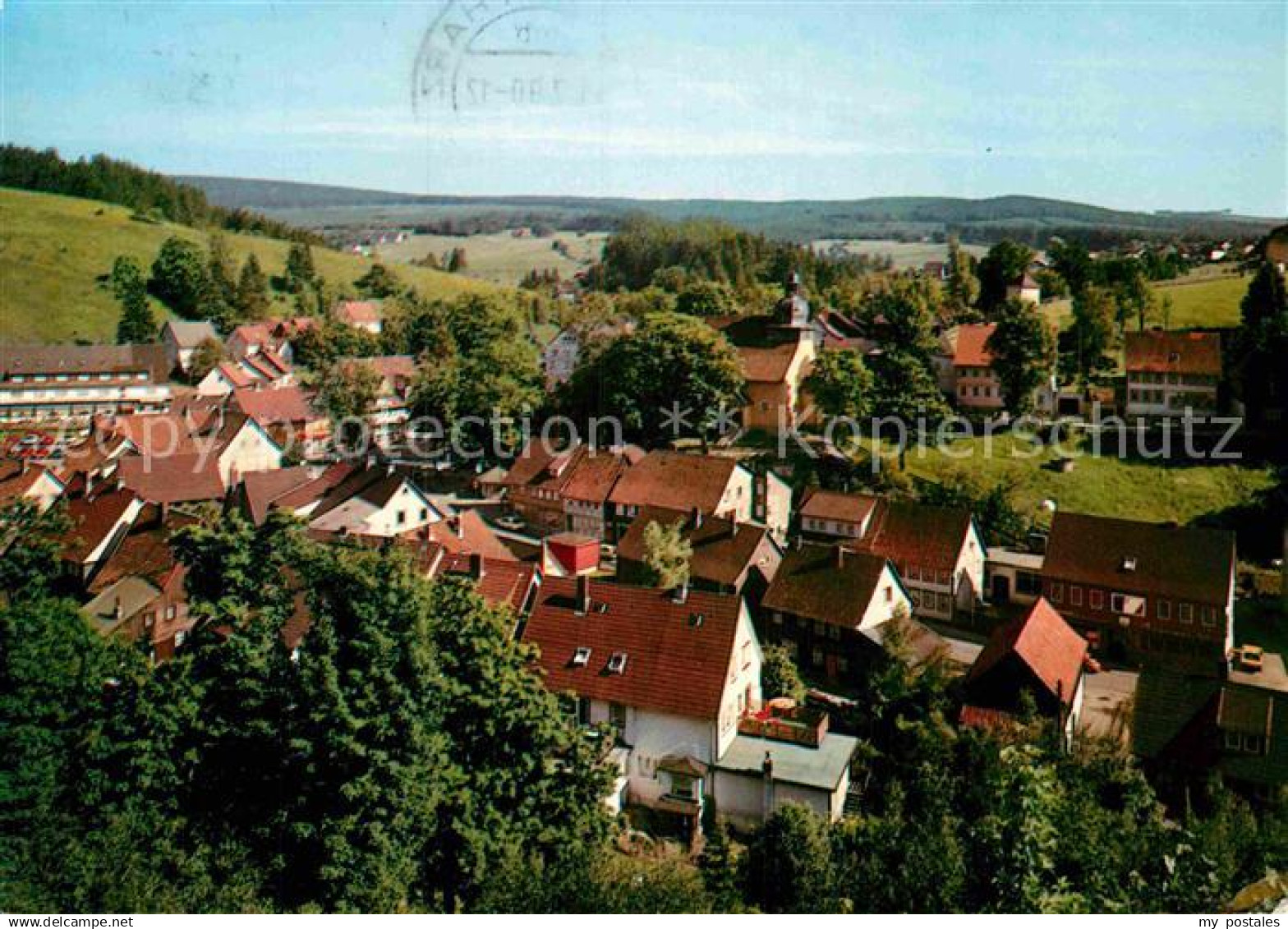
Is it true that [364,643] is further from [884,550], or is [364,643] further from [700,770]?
[884,550]

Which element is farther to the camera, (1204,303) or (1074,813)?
(1204,303)

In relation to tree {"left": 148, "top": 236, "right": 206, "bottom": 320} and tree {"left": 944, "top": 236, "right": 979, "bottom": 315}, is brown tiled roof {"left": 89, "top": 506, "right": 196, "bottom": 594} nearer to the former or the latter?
tree {"left": 944, "top": 236, "right": 979, "bottom": 315}

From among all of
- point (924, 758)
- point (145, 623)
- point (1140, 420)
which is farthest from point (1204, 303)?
point (145, 623)

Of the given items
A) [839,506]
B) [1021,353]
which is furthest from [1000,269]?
[839,506]

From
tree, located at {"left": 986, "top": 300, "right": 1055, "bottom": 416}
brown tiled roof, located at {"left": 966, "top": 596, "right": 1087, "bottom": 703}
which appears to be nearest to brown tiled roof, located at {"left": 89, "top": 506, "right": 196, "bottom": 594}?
brown tiled roof, located at {"left": 966, "top": 596, "right": 1087, "bottom": 703}

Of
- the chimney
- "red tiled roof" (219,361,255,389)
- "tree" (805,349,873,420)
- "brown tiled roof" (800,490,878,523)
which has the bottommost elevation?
the chimney

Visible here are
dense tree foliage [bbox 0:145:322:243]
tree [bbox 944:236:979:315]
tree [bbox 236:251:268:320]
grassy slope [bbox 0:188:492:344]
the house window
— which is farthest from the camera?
dense tree foliage [bbox 0:145:322:243]

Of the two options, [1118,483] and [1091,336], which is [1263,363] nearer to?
[1091,336]
